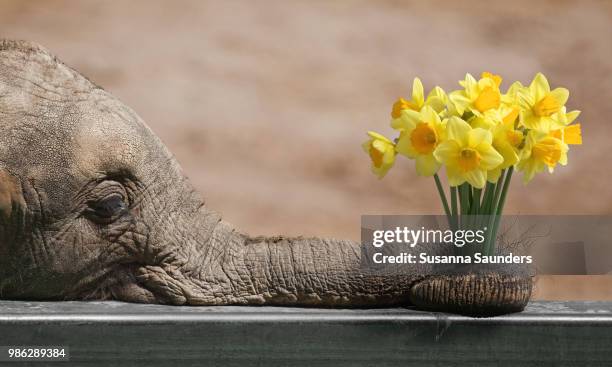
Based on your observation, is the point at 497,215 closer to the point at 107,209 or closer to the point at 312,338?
the point at 312,338

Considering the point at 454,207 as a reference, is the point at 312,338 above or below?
below

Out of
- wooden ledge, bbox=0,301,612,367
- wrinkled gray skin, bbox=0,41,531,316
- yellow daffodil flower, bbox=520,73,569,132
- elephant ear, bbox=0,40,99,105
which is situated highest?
elephant ear, bbox=0,40,99,105

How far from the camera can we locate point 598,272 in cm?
146

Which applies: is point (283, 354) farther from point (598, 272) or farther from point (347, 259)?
point (598, 272)

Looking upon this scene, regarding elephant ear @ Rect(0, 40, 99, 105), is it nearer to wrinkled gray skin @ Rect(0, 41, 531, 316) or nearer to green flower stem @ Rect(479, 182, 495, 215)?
wrinkled gray skin @ Rect(0, 41, 531, 316)

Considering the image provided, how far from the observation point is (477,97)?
4.38ft

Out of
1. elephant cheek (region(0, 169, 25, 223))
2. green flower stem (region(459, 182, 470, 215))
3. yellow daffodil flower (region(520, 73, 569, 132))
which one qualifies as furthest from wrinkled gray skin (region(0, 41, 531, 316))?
yellow daffodil flower (region(520, 73, 569, 132))

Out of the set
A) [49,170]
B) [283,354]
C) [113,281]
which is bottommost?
[283,354]

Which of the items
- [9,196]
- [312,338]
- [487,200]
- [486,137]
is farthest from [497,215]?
[9,196]

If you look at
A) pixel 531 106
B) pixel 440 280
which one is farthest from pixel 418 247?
pixel 531 106

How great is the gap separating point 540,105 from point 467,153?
11 centimetres

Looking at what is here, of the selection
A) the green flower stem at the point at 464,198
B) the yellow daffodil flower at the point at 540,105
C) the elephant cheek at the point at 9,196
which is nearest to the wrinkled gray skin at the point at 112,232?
the elephant cheek at the point at 9,196

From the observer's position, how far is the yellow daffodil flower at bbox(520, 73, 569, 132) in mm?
1323

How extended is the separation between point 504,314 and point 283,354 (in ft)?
0.93
